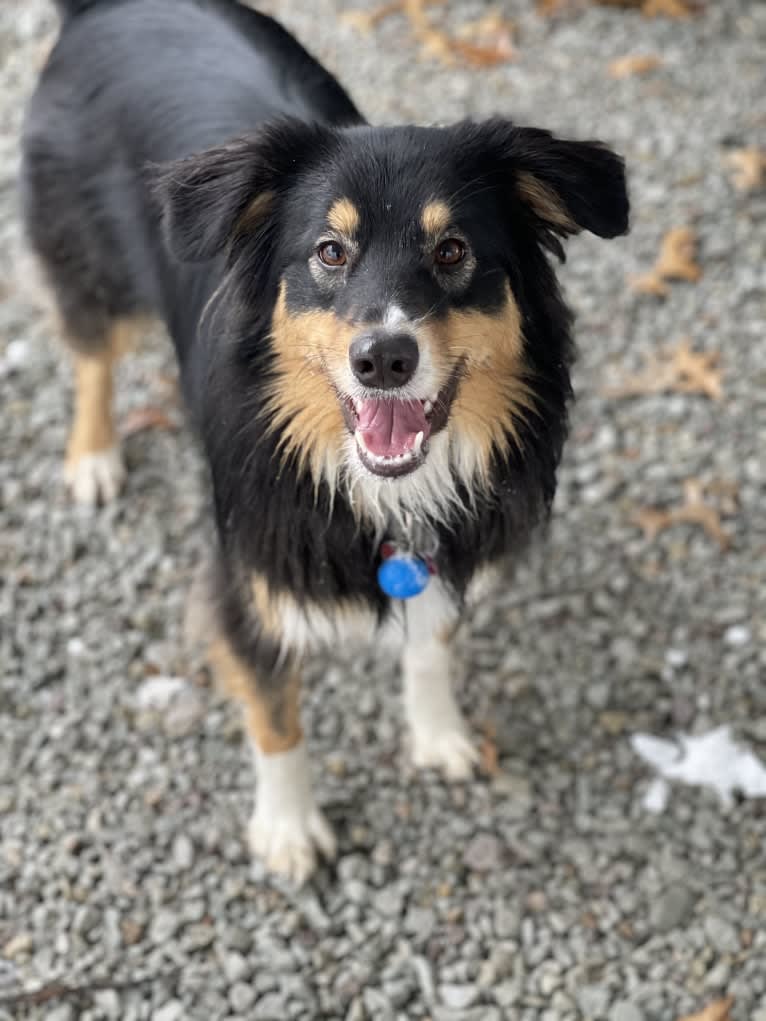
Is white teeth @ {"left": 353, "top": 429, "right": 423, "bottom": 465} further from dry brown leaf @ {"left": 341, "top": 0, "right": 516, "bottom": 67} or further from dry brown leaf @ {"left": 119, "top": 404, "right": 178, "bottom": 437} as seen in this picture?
dry brown leaf @ {"left": 341, "top": 0, "right": 516, "bottom": 67}

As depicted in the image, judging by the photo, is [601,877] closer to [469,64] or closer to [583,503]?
[583,503]

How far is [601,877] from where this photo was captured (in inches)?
123

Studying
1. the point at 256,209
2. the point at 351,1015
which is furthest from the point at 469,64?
the point at 351,1015

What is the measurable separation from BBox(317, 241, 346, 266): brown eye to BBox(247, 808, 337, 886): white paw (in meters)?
1.56

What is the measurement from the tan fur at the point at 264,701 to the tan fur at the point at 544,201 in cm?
129

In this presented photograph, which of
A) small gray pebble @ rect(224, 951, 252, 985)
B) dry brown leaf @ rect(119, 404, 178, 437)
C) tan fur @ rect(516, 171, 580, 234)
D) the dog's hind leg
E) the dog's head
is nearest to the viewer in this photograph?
the dog's head

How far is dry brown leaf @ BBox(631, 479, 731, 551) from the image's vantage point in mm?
3908

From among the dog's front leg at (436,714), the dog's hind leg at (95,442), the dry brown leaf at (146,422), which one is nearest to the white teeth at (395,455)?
the dog's front leg at (436,714)

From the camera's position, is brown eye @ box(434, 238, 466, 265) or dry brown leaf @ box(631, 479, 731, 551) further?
dry brown leaf @ box(631, 479, 731, 551)

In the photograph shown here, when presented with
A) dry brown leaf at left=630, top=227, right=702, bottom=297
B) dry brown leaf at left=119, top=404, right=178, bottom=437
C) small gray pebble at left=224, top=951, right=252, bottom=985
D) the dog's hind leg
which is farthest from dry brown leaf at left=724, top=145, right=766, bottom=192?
small gray pebble at left=224, top=951, right=252, bottom=985

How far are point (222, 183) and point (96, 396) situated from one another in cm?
184

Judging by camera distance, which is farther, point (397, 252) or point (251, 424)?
point (251, 424)

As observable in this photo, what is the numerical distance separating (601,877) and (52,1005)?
148 centimetres

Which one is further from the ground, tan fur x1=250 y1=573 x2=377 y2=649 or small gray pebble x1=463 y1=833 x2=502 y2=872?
tan fur x1=250 y1=573 x2=377 y2=649
